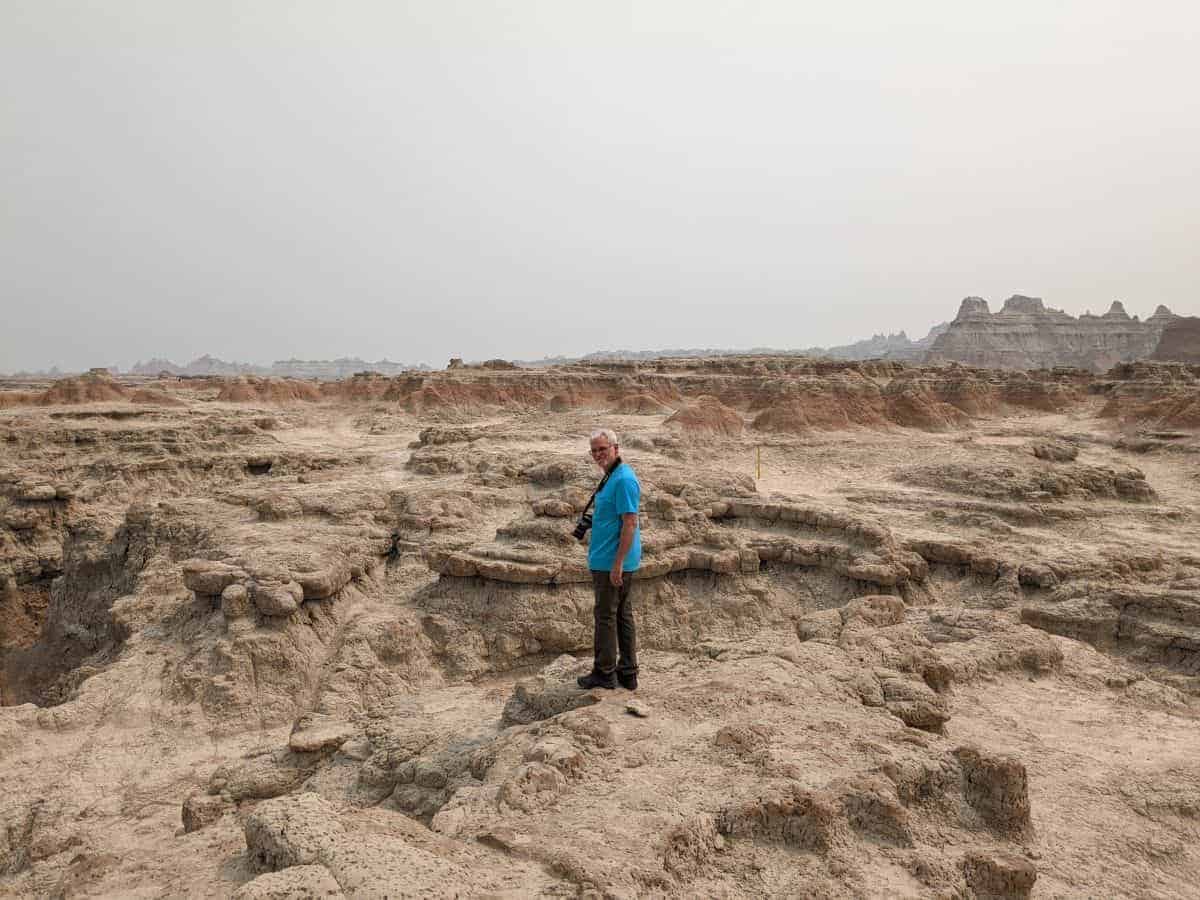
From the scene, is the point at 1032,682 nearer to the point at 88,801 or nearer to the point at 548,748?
the point at 548,748

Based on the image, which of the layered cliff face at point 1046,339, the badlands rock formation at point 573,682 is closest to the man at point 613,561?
the badlands rock formation at point 573,682

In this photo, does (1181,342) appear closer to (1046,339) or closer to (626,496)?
(1046,339)

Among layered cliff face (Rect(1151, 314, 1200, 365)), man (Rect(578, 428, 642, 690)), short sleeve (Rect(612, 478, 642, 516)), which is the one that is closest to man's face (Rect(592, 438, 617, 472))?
man (Rect(578, 428, 642, 690))

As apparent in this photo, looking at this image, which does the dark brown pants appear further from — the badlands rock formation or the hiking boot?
the badlands rock formation

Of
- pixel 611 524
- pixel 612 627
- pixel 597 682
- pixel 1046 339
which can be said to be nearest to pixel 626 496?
pixel 611 524

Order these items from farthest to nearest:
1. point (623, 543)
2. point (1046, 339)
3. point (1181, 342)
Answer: point (1046, 339) < point (1181, 342) < point (623, 543)

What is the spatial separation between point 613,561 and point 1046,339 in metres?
85.5

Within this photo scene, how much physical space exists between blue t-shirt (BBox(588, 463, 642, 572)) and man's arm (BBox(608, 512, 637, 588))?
1.6 inches

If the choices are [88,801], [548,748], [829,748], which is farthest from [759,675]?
[88,801]

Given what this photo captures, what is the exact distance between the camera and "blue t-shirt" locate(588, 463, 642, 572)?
459cm

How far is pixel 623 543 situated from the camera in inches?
179

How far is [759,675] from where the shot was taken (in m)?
4.76

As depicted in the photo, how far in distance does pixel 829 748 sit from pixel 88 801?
5767 millimetres

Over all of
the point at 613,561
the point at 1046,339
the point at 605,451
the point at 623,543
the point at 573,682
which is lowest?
the point at 573,682
